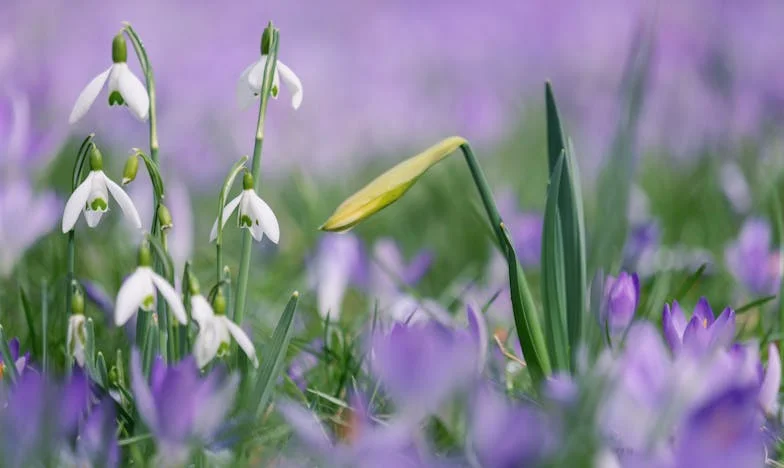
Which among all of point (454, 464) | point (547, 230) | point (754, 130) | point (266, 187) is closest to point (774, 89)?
point (754, 130)

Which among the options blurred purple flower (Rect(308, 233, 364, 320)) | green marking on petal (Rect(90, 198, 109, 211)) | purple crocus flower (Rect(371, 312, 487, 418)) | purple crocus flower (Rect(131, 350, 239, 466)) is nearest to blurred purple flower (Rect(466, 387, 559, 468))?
purple crocus flower (Rect(371, 312, 487, 418))

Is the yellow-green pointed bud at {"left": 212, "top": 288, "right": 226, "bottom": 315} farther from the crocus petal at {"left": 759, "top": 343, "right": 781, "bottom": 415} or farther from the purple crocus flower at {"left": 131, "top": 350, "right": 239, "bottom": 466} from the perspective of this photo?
the crocus petal at {"left": 759, "top": 343, "right": 781, "bottom": 415}

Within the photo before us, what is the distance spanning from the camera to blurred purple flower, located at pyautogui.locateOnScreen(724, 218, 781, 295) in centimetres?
177

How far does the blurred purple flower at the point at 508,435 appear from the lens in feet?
2.63

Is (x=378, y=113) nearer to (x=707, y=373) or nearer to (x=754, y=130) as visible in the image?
(x=754, y=130)

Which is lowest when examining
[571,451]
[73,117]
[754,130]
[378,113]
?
[378,113]

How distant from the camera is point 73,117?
3.48 ft

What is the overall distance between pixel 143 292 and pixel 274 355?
19 centimetres

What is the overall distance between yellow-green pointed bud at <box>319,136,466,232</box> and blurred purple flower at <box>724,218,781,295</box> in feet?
2.74

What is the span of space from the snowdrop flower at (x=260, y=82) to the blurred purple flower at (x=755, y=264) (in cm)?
98

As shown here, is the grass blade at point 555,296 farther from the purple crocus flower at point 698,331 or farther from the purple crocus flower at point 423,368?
the purple crocus flower at point 423,368

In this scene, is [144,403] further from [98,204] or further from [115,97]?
[115,97]

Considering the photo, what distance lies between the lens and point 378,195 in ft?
3.78

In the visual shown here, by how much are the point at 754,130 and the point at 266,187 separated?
1.82m
